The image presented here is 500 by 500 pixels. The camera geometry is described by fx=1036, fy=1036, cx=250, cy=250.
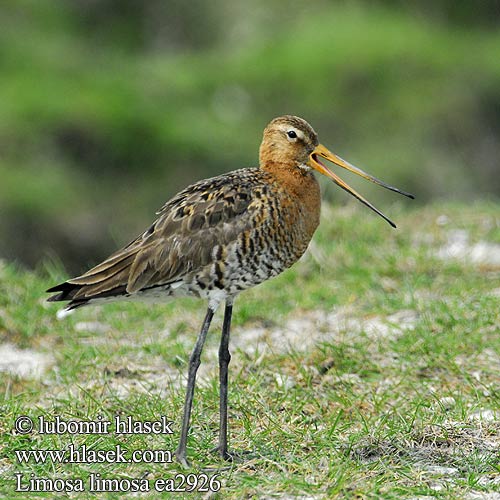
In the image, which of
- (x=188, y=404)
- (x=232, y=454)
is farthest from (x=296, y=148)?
(x=232, y=454)

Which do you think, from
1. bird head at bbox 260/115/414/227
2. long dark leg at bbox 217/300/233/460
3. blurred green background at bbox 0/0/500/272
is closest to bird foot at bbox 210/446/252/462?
long dark leg at bbox 217/300/233/460

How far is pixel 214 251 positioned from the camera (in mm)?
5184

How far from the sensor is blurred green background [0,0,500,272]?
48.2ft

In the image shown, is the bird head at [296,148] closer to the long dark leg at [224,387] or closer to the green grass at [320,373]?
the long dark leg at [224,387]

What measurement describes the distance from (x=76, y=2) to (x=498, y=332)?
46.3 ft

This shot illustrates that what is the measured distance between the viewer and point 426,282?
7.95 meters

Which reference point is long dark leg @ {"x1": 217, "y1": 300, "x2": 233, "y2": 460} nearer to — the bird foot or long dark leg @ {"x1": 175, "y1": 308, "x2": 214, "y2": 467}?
the bird foot

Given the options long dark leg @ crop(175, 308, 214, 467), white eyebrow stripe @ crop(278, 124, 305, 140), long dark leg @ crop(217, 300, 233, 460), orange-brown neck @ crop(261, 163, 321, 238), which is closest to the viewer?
long dark leg @ crop(175, 308, 214, 467)

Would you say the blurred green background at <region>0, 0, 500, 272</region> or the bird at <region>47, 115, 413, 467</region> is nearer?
the bird at <region>47, 115, 413, 467</region>

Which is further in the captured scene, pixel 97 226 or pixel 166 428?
pixel 97 226

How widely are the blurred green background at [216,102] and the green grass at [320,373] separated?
5.50m

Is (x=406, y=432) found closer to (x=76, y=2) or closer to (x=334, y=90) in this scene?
(x=334, y=90)

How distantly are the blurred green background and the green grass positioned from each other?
5.50m

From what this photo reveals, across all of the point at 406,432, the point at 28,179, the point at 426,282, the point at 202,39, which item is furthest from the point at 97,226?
the point at 406,432
